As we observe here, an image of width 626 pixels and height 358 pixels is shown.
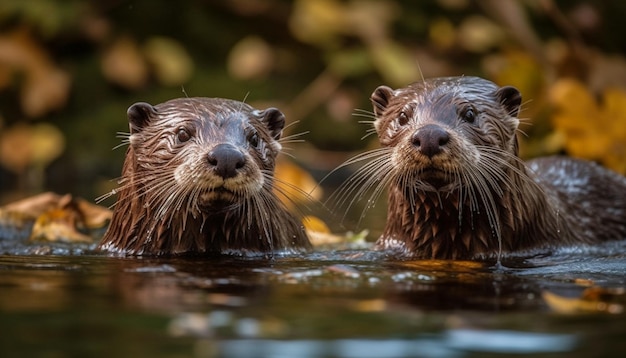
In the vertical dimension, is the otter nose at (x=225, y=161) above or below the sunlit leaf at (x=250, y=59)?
below

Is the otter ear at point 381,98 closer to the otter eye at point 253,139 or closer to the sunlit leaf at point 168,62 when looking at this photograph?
the otter eye at point 253,139

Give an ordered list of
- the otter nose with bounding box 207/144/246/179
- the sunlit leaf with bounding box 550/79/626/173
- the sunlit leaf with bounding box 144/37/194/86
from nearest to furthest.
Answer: the otter nose with bounding box 207/144/246/179
the sunlit leaf with bounding box 550/79/626/173
the sunlit leaf with bounding box 144/37/194/86

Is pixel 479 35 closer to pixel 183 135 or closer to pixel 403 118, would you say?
pixel 403 118

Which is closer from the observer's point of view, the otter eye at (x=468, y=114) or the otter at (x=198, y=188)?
the otter at (x=198, y=188)

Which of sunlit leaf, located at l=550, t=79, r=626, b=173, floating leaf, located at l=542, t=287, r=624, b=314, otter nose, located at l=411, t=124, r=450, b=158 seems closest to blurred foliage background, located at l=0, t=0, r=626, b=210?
sunlit leaf, located at l=550, t=79, r=626, b=173

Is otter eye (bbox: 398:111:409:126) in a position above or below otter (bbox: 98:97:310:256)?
above

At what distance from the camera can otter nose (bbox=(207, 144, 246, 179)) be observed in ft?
13.1

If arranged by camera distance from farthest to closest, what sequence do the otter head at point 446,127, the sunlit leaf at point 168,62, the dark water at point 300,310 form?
the sunlit leaf at point 168,62
the otter head at point 446,127
the dark water at point 300,310

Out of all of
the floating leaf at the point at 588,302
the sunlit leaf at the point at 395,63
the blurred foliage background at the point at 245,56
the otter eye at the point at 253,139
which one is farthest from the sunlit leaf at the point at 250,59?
the floating leaf at the point at 588,302

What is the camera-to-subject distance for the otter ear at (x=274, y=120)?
15.3ft

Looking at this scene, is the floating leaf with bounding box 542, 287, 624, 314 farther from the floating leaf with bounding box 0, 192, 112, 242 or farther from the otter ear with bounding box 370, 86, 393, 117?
the floating leaf with bounding box 0, 192, 112, 242

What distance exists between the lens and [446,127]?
4.23 m

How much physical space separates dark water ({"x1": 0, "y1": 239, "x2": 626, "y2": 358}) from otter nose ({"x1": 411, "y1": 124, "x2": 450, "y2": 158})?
0.41 m

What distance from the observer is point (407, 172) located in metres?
4.20
